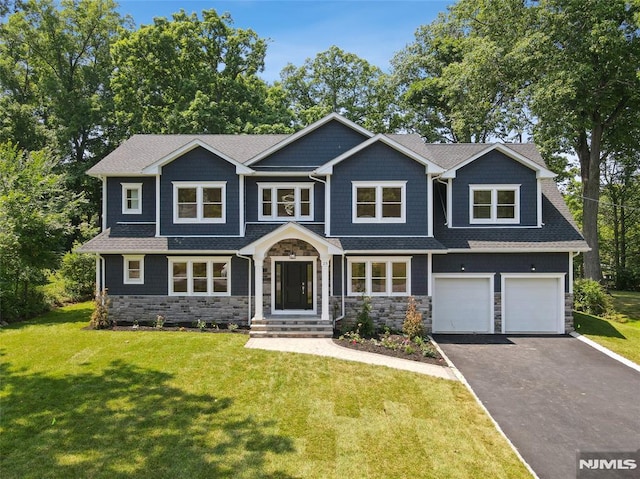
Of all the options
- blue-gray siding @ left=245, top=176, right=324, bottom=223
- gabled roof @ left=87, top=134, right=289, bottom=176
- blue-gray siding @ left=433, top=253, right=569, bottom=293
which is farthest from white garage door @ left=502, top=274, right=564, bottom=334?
gabled roof @ left=87, top=134, right=289, bottom=176

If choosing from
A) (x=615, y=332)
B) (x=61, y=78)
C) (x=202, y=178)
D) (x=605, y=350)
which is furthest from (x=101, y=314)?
(x=61, y=78)

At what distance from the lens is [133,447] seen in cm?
638

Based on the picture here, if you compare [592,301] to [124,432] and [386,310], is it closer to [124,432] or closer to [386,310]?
[386,310]

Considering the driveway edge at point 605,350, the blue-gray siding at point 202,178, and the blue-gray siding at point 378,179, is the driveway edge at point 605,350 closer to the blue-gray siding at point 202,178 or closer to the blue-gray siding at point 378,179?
the blue-gray siding at point 378,179

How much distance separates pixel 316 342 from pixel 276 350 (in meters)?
1.61

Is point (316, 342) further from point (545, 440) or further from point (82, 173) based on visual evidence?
point (82, 173)

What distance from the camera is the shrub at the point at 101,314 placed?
548 inches

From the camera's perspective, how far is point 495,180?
15.3 metres

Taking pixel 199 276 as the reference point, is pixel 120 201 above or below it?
above

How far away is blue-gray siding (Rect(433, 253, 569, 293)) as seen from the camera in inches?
578

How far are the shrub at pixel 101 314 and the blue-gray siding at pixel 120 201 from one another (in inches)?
120

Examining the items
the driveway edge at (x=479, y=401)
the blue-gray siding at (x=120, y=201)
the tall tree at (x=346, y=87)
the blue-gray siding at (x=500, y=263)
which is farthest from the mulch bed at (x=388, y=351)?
the tall tree at (x=346, y=87)

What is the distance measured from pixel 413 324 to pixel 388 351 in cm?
190

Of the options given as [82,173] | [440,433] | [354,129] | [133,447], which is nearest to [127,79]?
[82,173]
